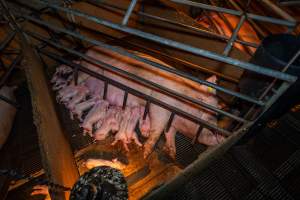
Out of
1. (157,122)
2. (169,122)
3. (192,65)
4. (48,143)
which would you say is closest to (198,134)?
(169,122)

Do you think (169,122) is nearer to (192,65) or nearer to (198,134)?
(198,134)

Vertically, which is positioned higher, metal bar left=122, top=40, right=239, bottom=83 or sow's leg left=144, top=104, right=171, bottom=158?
metal bar left=122, top=40, right=239, bottom=83

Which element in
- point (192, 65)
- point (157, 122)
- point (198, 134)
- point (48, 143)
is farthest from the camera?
point (192, 65)

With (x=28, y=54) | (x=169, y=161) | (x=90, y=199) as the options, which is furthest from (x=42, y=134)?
(x=169, y=161)

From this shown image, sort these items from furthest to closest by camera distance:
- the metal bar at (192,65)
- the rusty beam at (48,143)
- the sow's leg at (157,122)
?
the metal bar at (192,65) → the sow's leg at (157,122) → the rusty beam at (48,143)

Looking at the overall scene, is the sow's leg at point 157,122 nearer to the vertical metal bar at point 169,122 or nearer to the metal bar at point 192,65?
the vertical metal bar at point 169,122

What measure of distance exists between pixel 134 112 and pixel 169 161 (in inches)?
38.2

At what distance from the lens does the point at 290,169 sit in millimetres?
3041

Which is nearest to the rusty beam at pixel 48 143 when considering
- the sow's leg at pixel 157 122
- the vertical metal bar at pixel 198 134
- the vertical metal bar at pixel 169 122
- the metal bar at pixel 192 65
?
the sow's leg at pixel 157 122

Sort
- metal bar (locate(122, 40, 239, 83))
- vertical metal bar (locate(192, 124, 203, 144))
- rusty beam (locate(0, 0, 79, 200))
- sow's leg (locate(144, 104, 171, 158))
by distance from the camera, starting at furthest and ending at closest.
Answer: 1. metal bar (locate(122, 40, 239, 83))
2. sow's leg (locate(144, 104, 171, 158))
3. vertical metal bar (locate(192, 124, 203, 144))
4. rusty beam (locate(0, 0, 79, 200))

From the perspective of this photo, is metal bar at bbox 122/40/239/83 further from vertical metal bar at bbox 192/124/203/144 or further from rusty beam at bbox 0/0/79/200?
rusty beam at bbox 0/0/79/200

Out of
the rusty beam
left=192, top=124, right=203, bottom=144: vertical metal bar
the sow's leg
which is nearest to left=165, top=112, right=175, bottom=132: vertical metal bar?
the sow's leg

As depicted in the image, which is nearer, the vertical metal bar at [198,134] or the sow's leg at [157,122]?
the vertical metal bar at [198,134]

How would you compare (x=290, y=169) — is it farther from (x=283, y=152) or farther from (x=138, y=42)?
(x=138, y=42)
